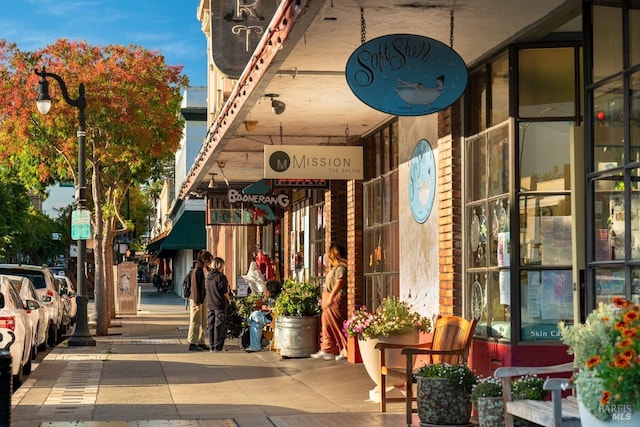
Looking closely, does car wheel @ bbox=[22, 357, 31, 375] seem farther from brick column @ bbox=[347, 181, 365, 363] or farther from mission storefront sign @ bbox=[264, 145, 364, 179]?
brick column @ bbox=[347, 181, 365, 363]

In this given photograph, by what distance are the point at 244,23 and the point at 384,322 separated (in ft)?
34.7

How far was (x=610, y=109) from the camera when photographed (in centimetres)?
858

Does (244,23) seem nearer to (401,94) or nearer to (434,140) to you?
(434,140)

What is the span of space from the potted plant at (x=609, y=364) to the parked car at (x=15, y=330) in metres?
9.56

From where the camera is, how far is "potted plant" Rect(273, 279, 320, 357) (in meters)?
18.9

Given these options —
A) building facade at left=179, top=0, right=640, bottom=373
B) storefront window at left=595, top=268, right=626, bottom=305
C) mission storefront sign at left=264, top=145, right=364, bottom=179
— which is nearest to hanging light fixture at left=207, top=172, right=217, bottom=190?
mission storefront sign at left=264, top=145, right=364, bottom=179

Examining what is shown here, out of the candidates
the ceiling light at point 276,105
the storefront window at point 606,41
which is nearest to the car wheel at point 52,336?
the ceiling light at point 276,105

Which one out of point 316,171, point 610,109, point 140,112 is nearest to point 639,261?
point 610,109

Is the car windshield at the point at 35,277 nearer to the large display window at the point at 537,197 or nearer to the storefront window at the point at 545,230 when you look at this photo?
the large display window at the point at 537,197

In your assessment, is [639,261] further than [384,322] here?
No

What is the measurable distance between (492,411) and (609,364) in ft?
9.46

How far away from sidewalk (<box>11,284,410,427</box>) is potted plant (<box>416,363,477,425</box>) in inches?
41.9

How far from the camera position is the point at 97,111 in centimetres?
2833

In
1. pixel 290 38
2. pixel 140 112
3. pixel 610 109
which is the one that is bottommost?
pixel 610 109
